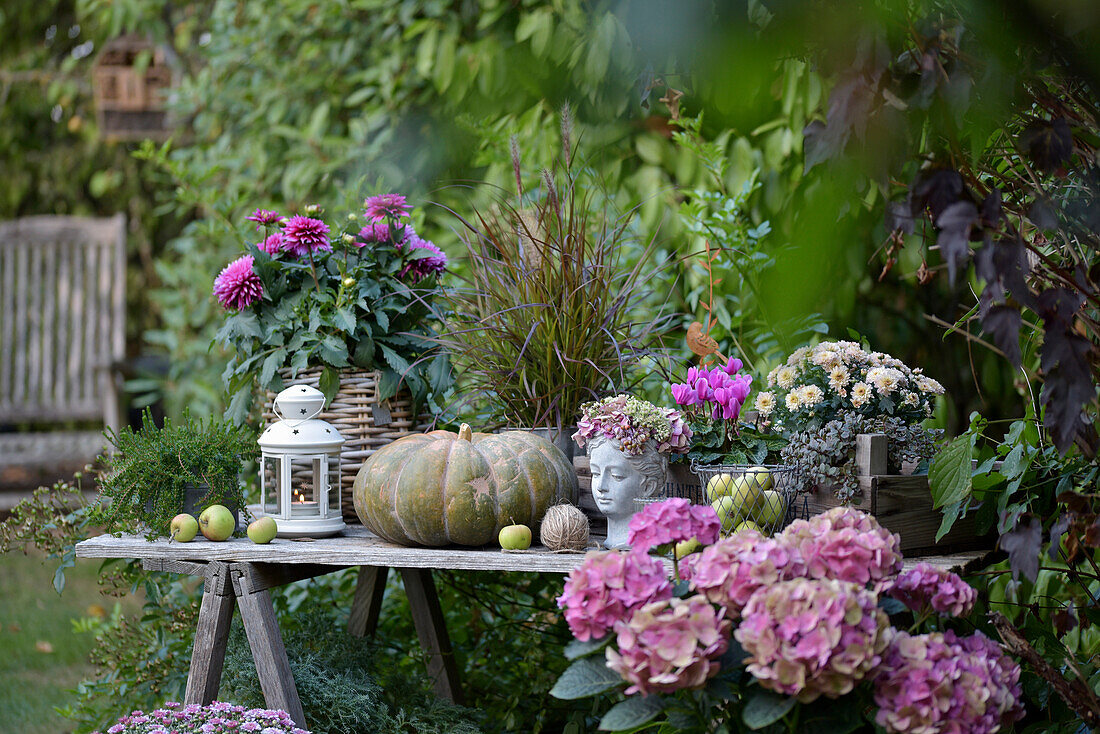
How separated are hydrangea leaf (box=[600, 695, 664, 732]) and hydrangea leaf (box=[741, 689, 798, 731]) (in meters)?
0.10

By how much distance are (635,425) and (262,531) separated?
61 centimetres

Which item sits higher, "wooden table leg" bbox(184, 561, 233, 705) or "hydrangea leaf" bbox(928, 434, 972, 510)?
"hydrangea leaf" bbox(928, 434, 972, 510)

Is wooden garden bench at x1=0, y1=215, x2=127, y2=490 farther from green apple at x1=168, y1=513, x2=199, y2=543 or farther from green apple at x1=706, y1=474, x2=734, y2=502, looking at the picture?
green apple at x1=706, y1=474, x2=734, y2=502

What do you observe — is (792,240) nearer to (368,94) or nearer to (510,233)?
(510,233)

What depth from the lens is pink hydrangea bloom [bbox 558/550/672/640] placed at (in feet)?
3.51

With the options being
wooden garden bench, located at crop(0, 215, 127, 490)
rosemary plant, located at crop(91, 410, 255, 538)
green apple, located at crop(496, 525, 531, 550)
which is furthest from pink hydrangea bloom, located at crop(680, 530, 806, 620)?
wooden garden bench, located at crop(0, 215, 127, 490)

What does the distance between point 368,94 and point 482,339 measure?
163 centimetres

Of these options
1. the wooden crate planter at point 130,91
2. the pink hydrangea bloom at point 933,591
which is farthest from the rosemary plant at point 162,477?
the wooden crate planter at point 130,91

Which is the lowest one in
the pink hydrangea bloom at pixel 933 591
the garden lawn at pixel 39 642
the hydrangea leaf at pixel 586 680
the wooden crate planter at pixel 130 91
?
the garden lawn at pixel 39 642

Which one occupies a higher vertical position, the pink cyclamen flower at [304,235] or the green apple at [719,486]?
the pink cyclamen flower at [304,235]

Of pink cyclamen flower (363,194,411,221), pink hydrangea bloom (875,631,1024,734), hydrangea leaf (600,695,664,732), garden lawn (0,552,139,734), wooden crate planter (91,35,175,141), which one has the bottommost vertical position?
garden lawn (0,552,139,734)

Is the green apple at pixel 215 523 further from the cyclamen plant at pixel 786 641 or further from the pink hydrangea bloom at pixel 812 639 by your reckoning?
the pink hydrangea bloom at pixel 812 639

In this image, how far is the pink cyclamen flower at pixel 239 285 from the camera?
1717 mm

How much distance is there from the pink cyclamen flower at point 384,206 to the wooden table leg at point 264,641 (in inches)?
27.9
